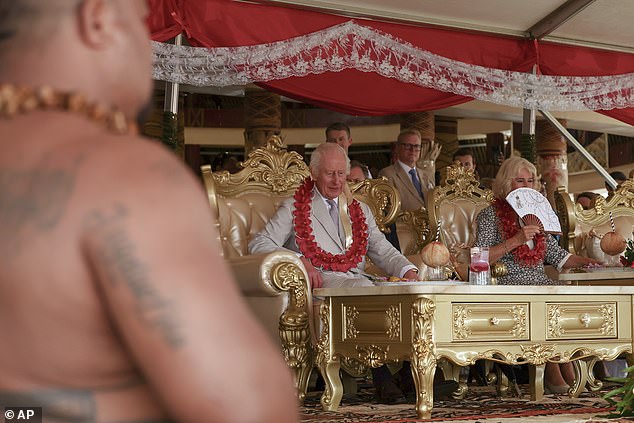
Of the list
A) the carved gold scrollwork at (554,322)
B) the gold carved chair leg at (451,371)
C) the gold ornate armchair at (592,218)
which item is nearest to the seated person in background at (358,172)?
the gold ornate armchair at (592,218)

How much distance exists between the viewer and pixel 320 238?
507 cm

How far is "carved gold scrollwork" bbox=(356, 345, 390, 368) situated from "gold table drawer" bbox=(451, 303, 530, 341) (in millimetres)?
347

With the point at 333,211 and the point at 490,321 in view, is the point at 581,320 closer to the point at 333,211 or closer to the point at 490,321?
the point at 490,321

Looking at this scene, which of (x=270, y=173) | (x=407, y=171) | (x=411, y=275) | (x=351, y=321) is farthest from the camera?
(x=407, y=171)

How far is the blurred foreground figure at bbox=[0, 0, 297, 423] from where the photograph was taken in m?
0.66

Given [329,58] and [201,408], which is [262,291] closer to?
[329,58]

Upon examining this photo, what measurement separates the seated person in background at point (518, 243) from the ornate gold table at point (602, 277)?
24 cm

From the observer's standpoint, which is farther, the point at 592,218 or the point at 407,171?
the point at 592,218

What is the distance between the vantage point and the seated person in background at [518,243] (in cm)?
515

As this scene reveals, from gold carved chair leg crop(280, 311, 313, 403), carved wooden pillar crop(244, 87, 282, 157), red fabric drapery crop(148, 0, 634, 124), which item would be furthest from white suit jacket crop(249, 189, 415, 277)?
carved wooden pillar crop(244, 87, 282, 157)

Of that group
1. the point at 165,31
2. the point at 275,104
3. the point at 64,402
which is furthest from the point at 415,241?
the point at 275,104

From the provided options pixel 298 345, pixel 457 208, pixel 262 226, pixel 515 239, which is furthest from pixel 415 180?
pixel 298 345

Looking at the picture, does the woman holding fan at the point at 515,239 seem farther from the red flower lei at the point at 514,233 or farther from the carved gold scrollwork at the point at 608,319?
the carved gold scrollwork at the point at 608,319

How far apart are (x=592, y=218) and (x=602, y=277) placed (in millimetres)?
1171
